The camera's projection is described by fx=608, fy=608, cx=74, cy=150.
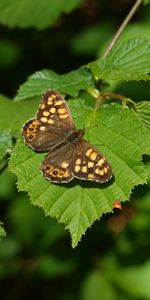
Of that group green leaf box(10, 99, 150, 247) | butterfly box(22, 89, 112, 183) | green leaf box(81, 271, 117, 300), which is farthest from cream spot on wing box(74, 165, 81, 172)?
green leaf box(81, 271, 117, 300)

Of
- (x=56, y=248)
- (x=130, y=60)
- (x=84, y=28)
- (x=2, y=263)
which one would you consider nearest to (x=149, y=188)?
(x=130, y=60)

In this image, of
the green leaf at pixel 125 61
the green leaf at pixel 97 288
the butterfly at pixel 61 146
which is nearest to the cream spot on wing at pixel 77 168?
the butterfly at pixel 61 146

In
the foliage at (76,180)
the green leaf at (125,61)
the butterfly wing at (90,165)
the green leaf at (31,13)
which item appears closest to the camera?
the butterfly wing at (90,165)

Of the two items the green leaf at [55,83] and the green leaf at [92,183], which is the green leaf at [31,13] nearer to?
the green leaf at [55,83]

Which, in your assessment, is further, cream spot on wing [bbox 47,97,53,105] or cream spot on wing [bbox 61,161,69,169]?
cream spot on wing [bbox 47,97,53,105]

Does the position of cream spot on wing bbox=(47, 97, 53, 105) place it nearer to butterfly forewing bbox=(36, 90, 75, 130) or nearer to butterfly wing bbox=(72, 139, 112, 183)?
butterfly forewing bbox=(36, 90, 75, 130)

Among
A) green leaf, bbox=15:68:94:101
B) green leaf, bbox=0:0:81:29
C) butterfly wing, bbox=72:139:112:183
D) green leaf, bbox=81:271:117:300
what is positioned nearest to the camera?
butterfly wing, bbox=72:139:112:183

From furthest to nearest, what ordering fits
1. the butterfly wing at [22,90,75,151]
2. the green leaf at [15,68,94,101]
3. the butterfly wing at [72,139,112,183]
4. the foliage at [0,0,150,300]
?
the green leaf at [15,68,94,101] < the butterfly wing at [22,90,75,151] < the foliage at [0,0,150,300] < the butterfly wing at [72,139,112,183]

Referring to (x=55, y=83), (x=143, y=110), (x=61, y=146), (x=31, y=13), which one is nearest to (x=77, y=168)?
(x=61, y=146)
